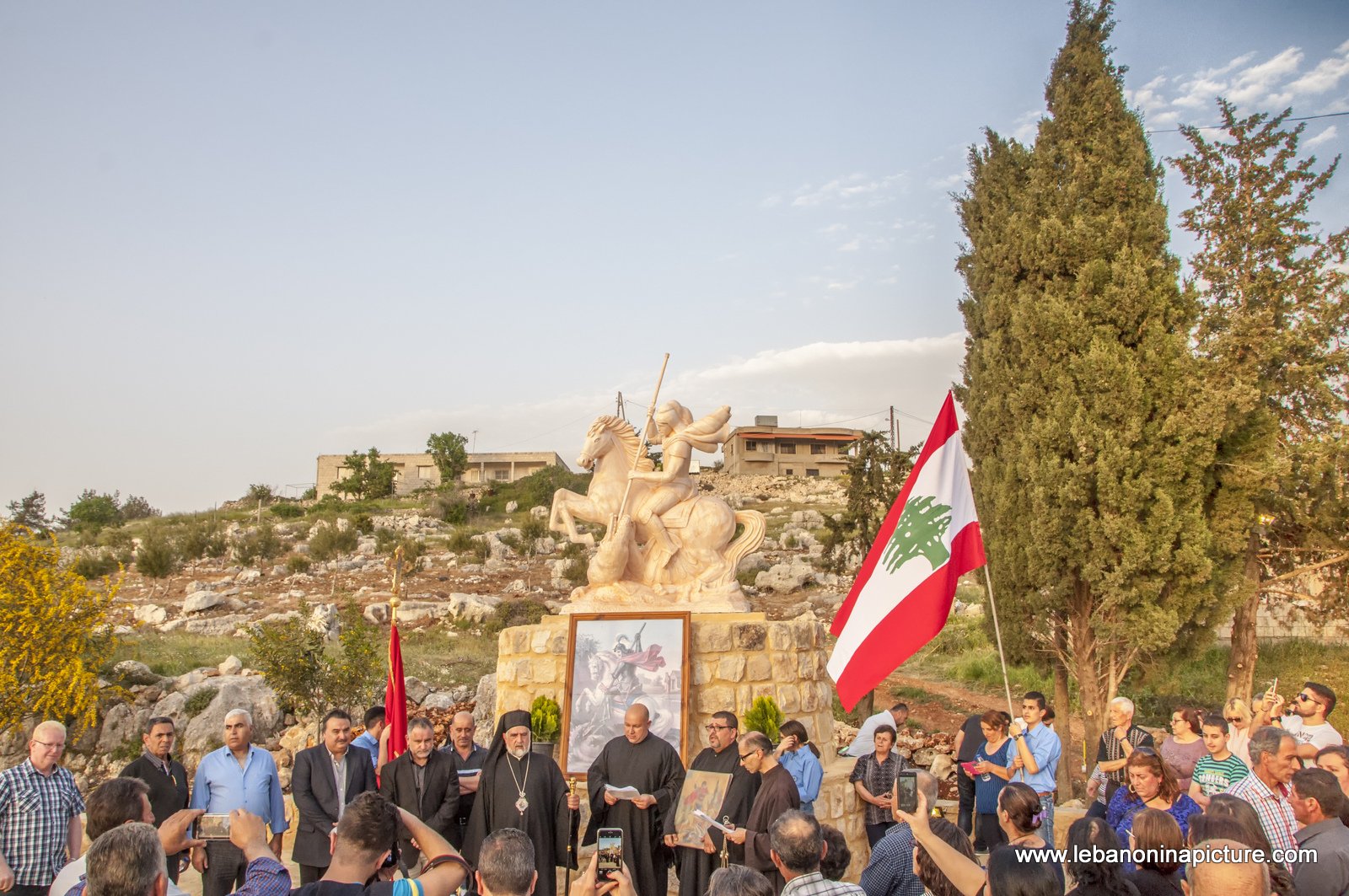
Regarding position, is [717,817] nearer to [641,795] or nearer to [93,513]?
[641,795]

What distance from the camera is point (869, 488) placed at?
1680cm

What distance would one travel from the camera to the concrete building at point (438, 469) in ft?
177

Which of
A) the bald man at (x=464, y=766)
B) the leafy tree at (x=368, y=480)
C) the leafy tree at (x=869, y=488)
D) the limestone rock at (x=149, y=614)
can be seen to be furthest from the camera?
the leafy tree at (x=368, y=480)

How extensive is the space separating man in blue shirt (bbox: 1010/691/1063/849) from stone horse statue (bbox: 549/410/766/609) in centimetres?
321

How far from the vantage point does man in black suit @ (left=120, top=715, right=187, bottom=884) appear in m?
5.67

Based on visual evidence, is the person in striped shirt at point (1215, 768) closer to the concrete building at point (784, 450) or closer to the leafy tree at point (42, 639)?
the leafy tree at point (42, 639)

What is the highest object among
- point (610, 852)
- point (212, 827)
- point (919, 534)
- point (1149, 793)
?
point (919, 534)

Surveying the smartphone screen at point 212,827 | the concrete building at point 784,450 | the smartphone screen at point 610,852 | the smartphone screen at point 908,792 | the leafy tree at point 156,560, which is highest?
the concrete building at point 784,450

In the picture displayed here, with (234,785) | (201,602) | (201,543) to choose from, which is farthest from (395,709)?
(201,543)

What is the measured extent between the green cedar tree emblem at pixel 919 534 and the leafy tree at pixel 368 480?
42.4 meters

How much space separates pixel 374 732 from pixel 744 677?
3280 mm

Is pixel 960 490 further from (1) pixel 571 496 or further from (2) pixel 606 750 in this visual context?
(1) pixel 571 496

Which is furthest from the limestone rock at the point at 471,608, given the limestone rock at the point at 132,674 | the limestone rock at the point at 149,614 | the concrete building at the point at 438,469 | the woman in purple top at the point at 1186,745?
the concrete building at the point at 438,469

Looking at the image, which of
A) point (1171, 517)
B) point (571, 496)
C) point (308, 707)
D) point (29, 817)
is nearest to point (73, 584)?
point (308, 707)
